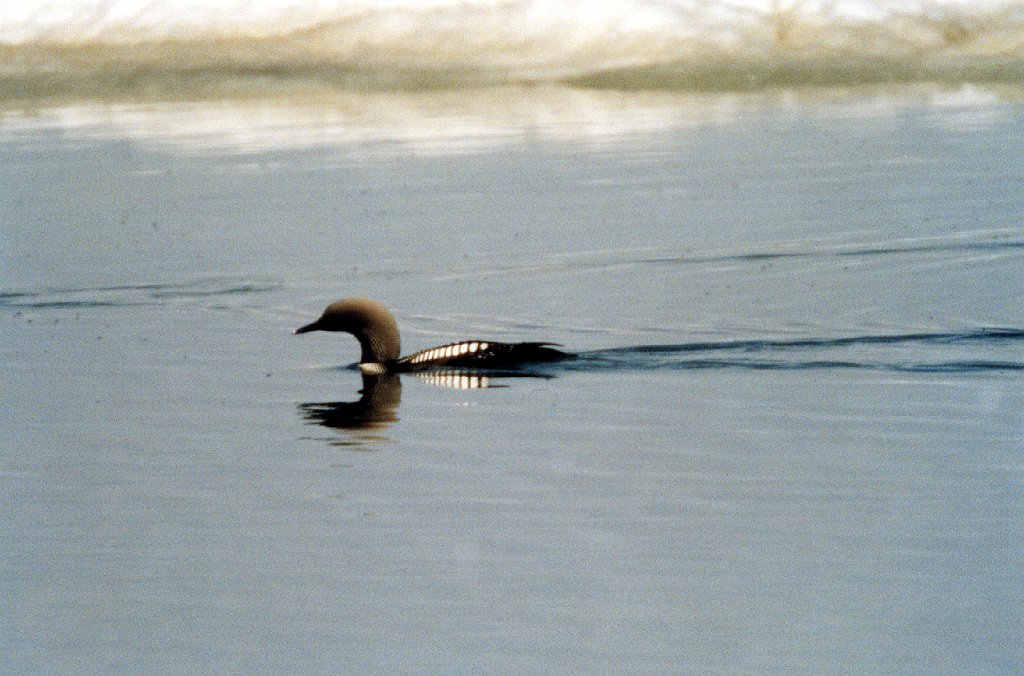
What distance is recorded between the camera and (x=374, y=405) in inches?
587

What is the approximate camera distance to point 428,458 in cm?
1270

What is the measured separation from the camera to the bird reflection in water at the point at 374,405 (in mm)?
13734

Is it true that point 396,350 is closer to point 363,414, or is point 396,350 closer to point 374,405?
point 374,405

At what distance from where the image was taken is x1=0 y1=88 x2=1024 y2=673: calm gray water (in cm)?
910

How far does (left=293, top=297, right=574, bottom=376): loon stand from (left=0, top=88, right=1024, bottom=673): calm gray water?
280 millimetres

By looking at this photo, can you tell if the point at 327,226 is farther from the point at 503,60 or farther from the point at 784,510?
the point at 503,60

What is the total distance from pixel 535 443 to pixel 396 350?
12.4 feet

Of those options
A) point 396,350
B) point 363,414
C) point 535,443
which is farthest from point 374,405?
point 535,443

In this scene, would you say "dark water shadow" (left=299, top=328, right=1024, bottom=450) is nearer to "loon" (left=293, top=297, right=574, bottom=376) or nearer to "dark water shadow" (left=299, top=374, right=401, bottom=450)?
"dark water shadow" (left=299, top=374, right=401, bottom=450)

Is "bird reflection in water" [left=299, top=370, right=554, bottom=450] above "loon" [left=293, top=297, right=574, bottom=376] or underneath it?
underneath

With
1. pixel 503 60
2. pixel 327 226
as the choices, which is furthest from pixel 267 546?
pixel 503 60

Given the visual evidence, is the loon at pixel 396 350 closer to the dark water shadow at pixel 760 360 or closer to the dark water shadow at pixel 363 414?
the dark water shadow at pixel 760 360

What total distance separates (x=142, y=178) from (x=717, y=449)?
79.0 ft

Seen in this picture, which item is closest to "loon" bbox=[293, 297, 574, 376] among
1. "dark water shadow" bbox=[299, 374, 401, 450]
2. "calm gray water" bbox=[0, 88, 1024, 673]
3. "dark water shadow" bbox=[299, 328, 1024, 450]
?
"dark water shadow" bbox=[299, 328, 1024, 450]
